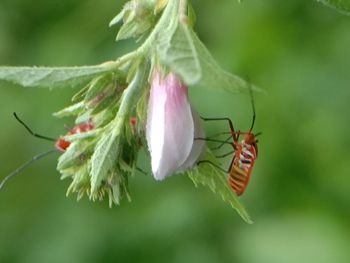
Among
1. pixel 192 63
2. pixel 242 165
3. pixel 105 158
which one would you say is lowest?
pixel 242 165

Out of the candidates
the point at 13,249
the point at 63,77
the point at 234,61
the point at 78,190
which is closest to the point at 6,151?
the point at 13,249

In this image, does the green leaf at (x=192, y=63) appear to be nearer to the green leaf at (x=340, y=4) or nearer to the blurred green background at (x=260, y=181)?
the green leaf at (x=340, y=4)

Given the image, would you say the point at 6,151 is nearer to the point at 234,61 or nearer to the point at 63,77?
the point at 234,61

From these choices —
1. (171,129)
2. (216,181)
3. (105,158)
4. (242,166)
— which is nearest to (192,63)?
(171,129)

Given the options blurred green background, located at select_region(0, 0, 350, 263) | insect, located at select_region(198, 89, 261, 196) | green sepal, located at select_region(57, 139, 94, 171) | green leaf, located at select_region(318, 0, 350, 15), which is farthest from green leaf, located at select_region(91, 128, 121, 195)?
blurred green background, located at select_region(0, 0, 350, 263)

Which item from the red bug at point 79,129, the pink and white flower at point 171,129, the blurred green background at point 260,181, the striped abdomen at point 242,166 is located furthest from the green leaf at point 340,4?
the blurred green background at point 260,181

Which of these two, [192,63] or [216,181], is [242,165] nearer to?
[216,181]
